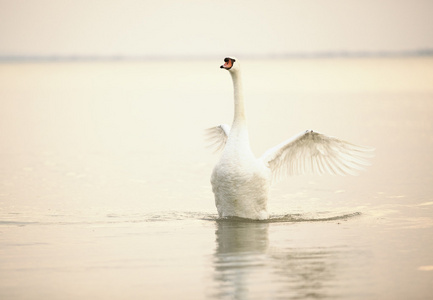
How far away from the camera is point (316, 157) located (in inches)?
580

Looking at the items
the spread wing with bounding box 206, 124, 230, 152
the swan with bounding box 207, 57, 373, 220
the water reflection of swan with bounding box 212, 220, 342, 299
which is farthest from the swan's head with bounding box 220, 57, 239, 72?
the water reflection of swan with bounding box 212, 220, 342, 299

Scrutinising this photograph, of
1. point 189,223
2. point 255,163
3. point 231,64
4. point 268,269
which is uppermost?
point 231,64

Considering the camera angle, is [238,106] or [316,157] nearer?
[238,106]

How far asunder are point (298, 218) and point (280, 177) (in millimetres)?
1106

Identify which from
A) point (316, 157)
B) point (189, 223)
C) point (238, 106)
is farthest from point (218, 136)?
point (189, 223)

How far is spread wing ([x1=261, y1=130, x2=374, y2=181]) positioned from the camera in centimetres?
1448

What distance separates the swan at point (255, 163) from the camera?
42.6 ft

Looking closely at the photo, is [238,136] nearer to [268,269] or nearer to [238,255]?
[238,255]

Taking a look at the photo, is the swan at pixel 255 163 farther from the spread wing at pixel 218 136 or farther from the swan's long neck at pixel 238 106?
the spread wing at pixel 218 136

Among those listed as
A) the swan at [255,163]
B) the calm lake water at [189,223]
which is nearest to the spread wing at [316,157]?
the swan at [255,163]

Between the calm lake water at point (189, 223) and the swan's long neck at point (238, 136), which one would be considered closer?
the calm lake water at point (189, 223)

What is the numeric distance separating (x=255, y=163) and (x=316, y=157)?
1975 millimetres

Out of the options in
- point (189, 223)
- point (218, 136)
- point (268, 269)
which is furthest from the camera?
point (218, 136)

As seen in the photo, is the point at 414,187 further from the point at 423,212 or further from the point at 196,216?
the point at 196,216
